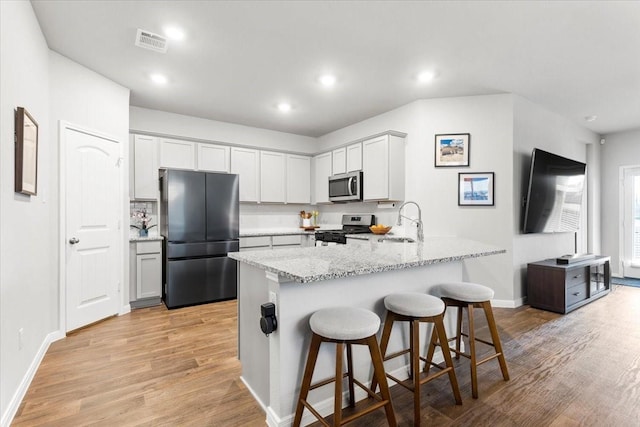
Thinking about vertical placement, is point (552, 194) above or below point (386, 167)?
below

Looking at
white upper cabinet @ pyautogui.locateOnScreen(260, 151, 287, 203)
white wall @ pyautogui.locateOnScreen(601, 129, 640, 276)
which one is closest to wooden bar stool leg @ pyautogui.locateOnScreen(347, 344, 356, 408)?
white upper cabinet @ pyautogui.locateOnScreen(260, 151, 287, 203)

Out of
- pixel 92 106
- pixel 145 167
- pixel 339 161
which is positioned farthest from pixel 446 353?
pixel 145 167

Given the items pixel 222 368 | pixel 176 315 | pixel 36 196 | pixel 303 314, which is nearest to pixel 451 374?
pixel 303 314

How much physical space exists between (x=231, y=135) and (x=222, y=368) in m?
3.72

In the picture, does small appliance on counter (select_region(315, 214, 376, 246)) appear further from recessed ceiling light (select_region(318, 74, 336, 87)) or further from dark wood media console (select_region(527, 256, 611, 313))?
dark wood media console (select_region(527, 256, 611, 313))

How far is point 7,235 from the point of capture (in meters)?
1.83

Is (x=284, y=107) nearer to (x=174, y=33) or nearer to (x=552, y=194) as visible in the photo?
(x=174, y=33)

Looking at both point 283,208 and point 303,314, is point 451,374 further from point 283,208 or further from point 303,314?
point 283,208

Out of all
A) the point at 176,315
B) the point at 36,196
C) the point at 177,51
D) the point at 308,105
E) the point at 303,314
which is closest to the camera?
the point at 303,314

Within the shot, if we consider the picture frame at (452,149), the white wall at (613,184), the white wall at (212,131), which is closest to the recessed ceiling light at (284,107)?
the white wall at (212,131)

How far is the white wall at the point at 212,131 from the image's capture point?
440 centimetres

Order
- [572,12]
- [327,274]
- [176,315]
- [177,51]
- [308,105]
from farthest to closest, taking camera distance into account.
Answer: [308,105]
[176,315]
[177,51]
[572,12]
[327,274]

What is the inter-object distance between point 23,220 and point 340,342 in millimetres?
2280

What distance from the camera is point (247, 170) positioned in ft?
16.9
